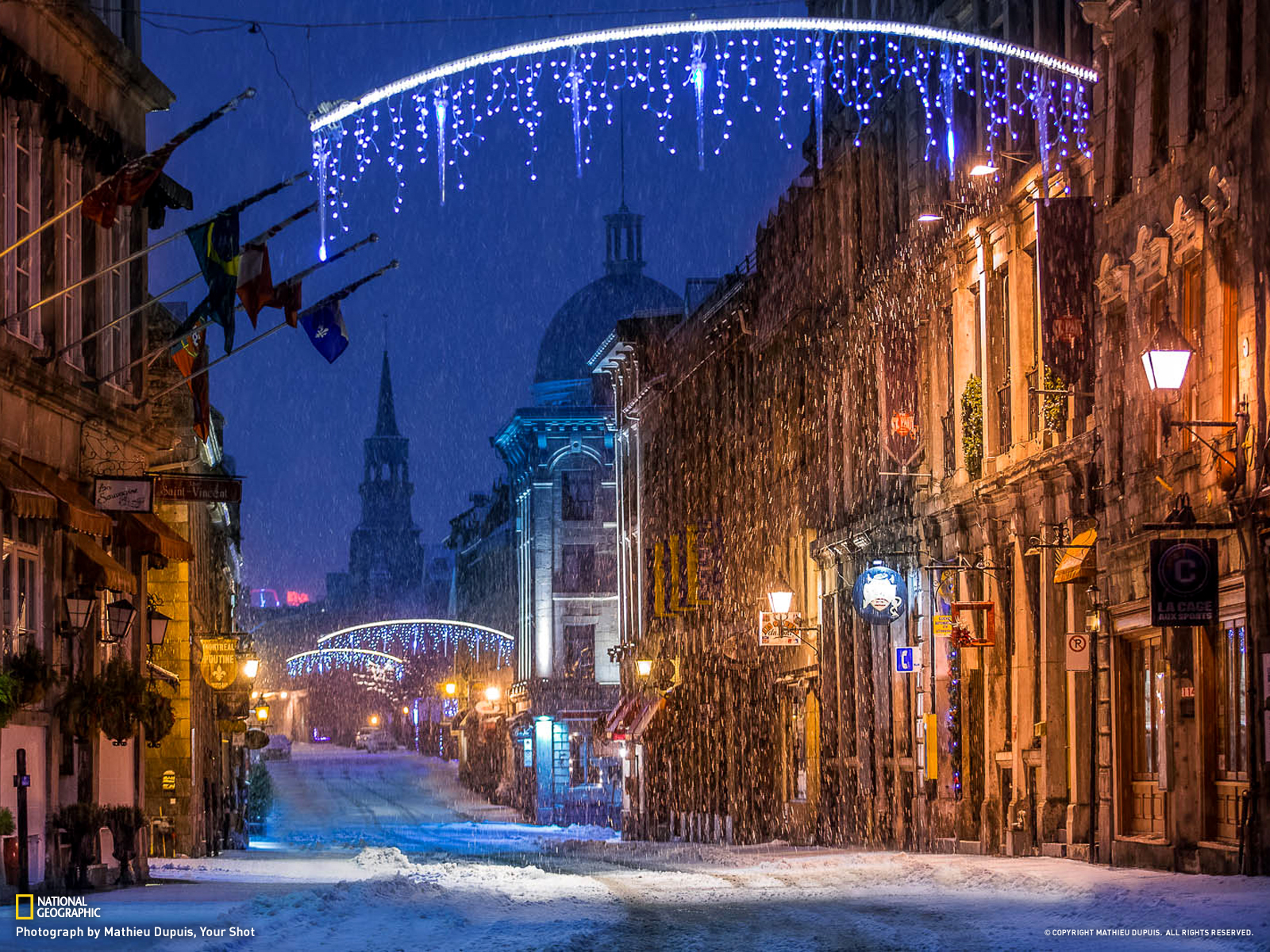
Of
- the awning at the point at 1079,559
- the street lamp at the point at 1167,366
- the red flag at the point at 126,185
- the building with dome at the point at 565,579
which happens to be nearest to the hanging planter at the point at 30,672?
the red flag at the point at 126,185

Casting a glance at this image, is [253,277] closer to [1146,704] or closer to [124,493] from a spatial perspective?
[124,493]

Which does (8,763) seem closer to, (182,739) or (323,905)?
(323,905)

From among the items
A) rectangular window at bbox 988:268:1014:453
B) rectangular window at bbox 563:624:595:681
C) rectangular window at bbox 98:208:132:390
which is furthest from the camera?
rectangular window at bbox 563:624:595:681

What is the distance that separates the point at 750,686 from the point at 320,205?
1087 inches

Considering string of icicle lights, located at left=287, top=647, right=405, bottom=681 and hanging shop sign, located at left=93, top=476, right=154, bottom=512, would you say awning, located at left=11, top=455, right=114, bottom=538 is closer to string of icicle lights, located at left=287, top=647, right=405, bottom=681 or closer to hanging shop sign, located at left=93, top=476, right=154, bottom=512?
hanging shop sign, located at left=93, top=476, right=154, bottom=512

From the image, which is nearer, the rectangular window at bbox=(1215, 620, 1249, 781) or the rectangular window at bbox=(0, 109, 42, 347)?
the rectangular window at bbox=(1215, 620, 1249, 781)

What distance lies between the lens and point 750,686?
45.8 metres

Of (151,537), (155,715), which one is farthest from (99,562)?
(155,715)

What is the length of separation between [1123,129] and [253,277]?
33.6 ft

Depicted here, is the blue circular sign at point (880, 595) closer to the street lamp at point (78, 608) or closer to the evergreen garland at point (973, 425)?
the evergreen garland at point (973, 425)

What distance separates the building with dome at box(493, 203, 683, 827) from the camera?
77.9 meters

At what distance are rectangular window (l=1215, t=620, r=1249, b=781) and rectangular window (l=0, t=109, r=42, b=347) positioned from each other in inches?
513

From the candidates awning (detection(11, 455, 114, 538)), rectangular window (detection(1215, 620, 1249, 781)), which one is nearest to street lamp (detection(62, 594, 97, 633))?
awning (detection(11, 455, 114, 538))

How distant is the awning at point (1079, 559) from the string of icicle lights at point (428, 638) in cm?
4995
